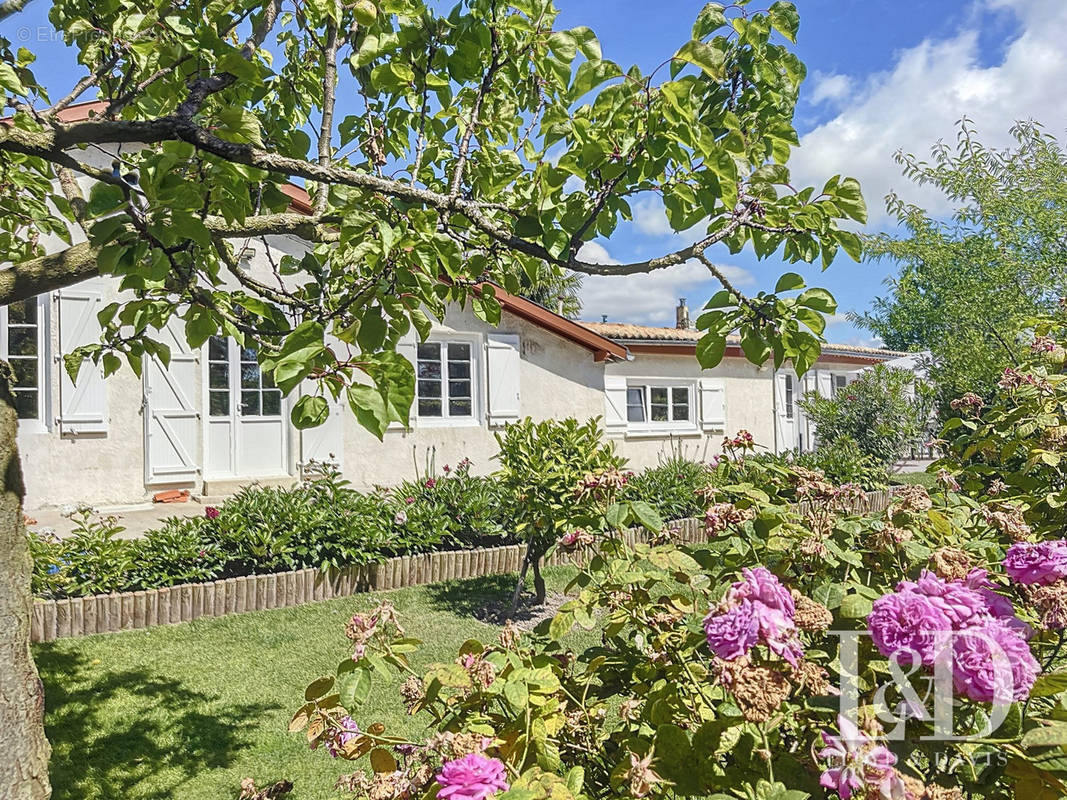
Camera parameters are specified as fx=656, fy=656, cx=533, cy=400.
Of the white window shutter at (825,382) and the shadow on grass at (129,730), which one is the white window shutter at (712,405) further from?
the shadow on grass at (129,730)

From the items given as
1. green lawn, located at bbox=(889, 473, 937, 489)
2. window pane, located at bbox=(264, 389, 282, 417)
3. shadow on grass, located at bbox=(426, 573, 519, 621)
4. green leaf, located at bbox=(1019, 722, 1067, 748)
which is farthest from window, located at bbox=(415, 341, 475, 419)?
green leaf, located at bbox=(1019, 722, 1067, 748)

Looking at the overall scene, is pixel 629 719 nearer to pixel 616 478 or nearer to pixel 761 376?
pixel 616 478

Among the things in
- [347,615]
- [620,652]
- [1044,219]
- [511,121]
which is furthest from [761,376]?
[620,652]

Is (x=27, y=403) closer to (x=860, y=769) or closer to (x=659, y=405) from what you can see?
(x=860, y=769)

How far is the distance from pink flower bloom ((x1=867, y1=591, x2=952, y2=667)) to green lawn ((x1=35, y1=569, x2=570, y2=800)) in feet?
9.82

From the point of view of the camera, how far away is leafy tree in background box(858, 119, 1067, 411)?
9.14 meters

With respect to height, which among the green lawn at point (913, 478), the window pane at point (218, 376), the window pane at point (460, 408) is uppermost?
the window pane at point (218, 376)

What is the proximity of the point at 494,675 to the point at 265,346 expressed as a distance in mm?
1329

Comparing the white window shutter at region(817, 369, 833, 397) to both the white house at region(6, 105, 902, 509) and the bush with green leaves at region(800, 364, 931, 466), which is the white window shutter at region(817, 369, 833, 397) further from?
the bush with green leaves at region(800, 364, 931, 466)

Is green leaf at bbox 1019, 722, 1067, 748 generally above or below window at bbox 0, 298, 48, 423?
below

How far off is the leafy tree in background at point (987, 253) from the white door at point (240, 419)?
9869 mm

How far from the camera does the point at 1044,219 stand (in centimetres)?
921

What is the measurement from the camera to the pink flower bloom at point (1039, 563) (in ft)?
3.67

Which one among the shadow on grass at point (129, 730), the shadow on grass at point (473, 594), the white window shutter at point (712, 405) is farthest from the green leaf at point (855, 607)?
the white window shutter at point (712, 405)
